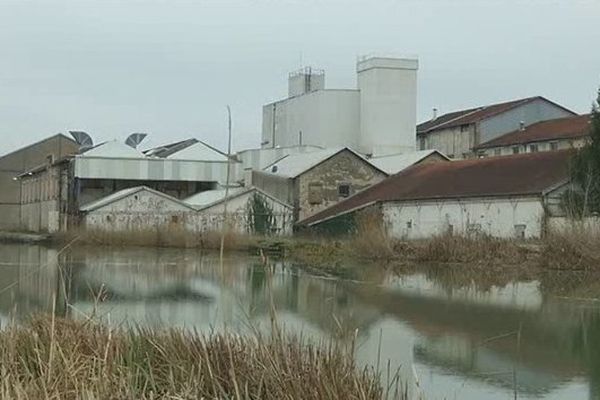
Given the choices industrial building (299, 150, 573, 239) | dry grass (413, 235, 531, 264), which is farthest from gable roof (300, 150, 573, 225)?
dry grass (413, 235, 531, 264)

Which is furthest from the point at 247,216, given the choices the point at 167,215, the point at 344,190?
the point at 344,190

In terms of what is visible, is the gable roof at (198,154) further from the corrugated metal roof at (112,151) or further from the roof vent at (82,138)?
the roof vent at (82,138)

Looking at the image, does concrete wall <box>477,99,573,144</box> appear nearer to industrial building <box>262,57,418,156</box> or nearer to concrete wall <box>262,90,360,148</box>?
industrial building <box>262,57,418,156</box>

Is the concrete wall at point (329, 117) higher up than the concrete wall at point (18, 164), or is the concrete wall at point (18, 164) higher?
the concrete wall at point (329, 117)

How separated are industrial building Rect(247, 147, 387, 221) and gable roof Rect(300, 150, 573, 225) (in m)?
2.13

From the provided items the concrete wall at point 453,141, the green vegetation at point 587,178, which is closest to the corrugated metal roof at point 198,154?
the concrete wall at point 453,141

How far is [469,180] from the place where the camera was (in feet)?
142

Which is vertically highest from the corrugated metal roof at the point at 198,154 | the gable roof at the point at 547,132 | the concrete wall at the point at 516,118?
the concrete wall at the point at 516,118

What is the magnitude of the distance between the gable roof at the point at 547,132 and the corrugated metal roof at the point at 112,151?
22.9 m

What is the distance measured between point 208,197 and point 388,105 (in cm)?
1367

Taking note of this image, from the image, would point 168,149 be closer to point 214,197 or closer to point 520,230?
point 214,197

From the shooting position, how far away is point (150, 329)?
9.16m

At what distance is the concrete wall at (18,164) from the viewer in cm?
7800

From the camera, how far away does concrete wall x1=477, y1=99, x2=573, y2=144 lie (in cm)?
6500
